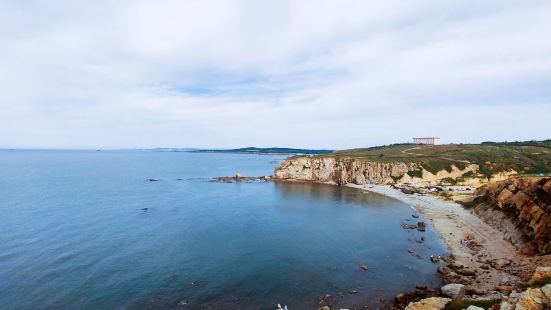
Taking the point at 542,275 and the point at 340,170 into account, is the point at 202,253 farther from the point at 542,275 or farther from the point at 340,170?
the point at 340,170

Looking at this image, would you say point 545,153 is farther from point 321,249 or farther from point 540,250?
point 321,249

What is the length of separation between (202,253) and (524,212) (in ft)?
165

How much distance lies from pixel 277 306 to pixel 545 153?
15554 cm

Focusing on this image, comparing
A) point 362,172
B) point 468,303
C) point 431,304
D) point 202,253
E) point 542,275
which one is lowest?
point 202,253

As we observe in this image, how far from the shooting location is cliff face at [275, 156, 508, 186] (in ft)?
384

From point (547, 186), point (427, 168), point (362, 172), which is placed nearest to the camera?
point (547, 186)

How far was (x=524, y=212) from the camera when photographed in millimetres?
50125

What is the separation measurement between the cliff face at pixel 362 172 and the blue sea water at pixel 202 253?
36.3 m

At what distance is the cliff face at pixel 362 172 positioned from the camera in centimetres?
11706

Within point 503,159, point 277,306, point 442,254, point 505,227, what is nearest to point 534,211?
point 505,227

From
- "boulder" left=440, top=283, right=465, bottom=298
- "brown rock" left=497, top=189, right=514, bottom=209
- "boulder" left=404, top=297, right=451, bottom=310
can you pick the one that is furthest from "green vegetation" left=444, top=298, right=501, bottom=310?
"brown rock" left=497, top=189, right=514, bottom=209

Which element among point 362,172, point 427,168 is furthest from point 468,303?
point 427,168

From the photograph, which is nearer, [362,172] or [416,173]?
[416,173]

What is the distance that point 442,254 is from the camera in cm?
Result: 4759
